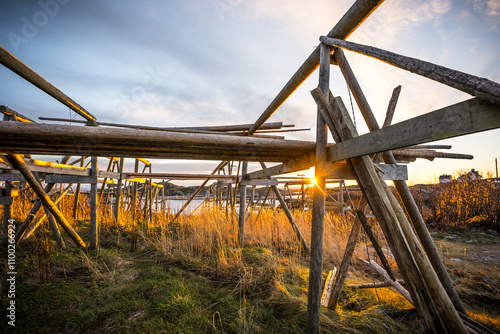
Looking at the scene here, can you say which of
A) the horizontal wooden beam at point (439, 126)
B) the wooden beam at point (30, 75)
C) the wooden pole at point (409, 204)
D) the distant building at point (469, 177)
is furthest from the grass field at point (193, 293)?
the distant building at point (469, 177)

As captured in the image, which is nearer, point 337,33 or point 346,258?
point 337,33

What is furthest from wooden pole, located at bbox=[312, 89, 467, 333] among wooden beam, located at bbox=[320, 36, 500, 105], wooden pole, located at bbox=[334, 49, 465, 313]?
wooden pole, located at bbox=[334, 49, 465, 313]

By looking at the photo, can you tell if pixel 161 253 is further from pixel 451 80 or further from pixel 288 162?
pixel 451 80

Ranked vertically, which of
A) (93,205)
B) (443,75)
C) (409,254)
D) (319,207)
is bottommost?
(93,205)

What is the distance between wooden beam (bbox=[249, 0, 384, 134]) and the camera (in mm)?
A: 1695

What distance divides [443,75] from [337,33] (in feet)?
4.04

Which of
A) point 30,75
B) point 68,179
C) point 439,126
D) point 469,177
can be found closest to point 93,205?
point 68,179

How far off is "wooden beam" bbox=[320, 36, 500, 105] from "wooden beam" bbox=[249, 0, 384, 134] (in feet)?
1.08

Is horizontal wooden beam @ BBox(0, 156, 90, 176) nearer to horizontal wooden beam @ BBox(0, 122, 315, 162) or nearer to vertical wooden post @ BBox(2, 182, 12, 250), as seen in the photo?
vertical wooden post @ BBox(2, 182, 12, 250)

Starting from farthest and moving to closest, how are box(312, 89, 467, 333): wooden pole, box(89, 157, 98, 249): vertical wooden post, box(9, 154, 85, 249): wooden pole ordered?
box(89, 157, 98, 249): vertical wooden post
box(9, 154, 85, 249): wooden pole
box(312, 89, 467, 333): wooden pole

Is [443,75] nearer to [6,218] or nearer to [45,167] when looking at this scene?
[45,167]

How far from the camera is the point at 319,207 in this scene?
214 centimetres

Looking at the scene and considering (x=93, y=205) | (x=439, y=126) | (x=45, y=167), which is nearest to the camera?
(x=439, y=126)

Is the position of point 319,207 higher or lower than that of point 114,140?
lower
